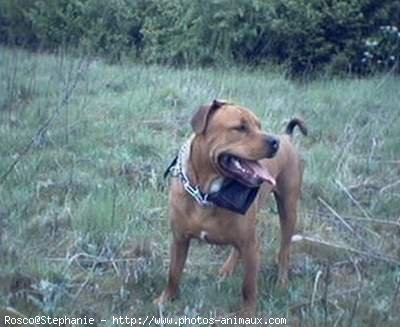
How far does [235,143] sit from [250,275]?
0.72 meters

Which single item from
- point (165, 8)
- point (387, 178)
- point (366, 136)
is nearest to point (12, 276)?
point (387, 178)

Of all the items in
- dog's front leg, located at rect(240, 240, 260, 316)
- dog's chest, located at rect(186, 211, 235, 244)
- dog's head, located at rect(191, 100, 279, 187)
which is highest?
dog's head, located at rect(191, 100, 279, 187)

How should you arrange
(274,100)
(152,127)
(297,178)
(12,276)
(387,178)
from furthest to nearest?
(274,100) < (152,127) < (387,178) < (297,178) < (12,276)

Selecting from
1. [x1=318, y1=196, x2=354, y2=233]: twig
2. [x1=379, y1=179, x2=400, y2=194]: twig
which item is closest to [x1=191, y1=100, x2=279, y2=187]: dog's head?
[x1=318, y1=196, x2=354, y2=233]: twig

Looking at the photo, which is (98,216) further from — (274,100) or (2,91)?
(274,100)

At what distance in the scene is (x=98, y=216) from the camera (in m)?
6.39

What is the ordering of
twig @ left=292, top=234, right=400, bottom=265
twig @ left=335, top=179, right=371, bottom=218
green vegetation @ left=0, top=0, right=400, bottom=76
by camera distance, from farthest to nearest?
green vegetation @ left=0, top=0, right=400, bottom=76 → twig @ left=335, top=179, right=371, bottom=218 → twig @ left=292, top=234, right=400, bottom=265

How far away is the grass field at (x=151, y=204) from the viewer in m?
5.52

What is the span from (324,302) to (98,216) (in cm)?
185

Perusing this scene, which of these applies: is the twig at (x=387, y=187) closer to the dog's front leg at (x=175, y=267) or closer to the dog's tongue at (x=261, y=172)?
the dog's tongue at (x=261, y=172)

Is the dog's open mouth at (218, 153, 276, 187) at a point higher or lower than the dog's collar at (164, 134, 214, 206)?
higher

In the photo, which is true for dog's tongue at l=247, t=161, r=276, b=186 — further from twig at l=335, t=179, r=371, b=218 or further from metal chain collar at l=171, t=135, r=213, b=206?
twig at l=335, t=179, r=371, b=218

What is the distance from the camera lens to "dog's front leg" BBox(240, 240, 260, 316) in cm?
539

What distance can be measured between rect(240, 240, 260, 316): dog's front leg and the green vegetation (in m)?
8.45
